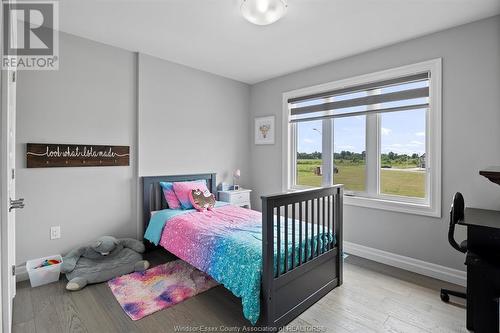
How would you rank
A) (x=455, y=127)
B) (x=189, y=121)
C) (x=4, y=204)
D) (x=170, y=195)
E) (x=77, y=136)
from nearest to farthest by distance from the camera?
1. (x=4, y=204)
2. (x=455, y=127)
3. (x=77, y=136)
4. (x=170, y=195)
5. (x=189, y=121)

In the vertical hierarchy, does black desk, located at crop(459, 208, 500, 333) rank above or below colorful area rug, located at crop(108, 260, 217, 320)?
above

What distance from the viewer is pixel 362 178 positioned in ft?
10.5

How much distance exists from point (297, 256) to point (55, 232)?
8.07ft

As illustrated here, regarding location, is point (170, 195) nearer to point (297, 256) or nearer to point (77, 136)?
point (77, 136)

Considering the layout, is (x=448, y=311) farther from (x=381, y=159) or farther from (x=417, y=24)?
(x=417, y=24)

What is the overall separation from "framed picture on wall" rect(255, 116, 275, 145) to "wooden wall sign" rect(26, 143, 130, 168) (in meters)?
2.06

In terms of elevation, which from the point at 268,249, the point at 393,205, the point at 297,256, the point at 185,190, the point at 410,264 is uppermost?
the point at 185,190

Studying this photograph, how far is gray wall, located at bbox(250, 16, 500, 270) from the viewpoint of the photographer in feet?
7.45

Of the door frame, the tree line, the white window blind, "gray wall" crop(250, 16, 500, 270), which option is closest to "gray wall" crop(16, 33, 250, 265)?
the door frame

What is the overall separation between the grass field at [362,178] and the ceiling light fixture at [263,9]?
2047 millimetres

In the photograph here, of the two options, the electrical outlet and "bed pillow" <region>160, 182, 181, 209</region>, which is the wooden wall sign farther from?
the electrical outlet

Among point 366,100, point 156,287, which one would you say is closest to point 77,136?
point 156,287

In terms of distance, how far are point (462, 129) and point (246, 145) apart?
9.56 ft

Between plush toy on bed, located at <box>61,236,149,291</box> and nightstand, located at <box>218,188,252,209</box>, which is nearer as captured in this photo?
plush toy on bed, located at <box>61,236,149,291</box>
